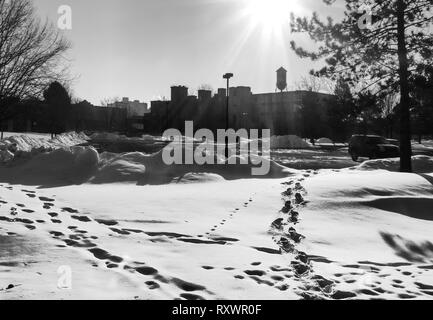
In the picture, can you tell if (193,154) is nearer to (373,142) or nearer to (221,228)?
(221,228)

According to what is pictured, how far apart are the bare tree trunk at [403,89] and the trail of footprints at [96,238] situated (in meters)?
12.7

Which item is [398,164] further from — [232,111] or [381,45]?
[232,111]

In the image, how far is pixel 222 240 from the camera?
6465 millimetres

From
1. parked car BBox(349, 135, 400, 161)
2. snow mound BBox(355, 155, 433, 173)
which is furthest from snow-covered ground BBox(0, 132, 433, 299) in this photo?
parked car BBox(349, 135, 400, 161)

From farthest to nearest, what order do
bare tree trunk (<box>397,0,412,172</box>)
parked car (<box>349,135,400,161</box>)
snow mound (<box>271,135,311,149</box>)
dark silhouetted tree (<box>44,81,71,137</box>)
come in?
dark silhouetted tree (<box>44,81,71,137</box>) → snow mound (<box>271,135,311,149</box>) → parked car (<box>349,135,400,161</box>) → bare tree trunk (<box>397,0,412,172</box>)

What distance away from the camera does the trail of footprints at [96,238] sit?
14.4ft

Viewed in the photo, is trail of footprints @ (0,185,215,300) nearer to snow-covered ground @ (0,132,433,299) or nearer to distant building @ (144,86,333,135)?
snow-covered ground @ (0,132,433,299)

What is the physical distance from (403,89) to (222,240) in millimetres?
13018

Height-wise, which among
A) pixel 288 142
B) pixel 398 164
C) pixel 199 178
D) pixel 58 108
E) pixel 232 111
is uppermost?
pixel 232 111

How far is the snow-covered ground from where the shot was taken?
175 inches

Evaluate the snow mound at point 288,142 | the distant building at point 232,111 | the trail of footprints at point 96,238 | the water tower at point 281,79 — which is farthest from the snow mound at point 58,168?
the water tower at point 281,79

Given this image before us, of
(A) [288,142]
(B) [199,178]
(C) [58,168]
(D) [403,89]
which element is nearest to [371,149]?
(D) [403,89]

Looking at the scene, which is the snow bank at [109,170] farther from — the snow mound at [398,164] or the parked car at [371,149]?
the parked car at [371,149]

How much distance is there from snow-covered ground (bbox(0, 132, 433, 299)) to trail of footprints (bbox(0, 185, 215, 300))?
1cm
